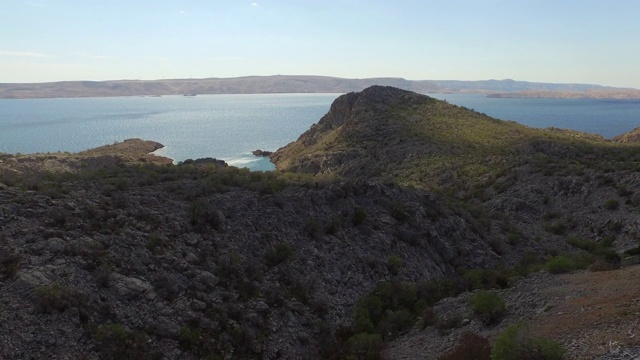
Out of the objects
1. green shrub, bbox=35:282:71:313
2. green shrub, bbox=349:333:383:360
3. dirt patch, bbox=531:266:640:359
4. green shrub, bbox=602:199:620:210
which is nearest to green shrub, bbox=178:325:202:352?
green shrub, bbox=35:282:71:313

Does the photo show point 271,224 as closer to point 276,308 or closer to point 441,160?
point 276,308

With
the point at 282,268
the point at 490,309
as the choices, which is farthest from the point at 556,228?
the point at 282,268

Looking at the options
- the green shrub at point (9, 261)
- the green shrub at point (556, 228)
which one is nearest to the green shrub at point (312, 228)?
the green shrub at point (9, 261)

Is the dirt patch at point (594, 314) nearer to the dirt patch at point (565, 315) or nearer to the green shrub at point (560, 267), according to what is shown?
the dirt patch at point (565, 315)

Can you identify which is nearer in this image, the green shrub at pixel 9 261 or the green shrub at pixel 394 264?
the green shrub at pixel 9 261

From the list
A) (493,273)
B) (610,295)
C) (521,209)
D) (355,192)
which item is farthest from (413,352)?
(521,209)

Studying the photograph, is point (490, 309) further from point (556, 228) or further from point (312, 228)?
point (556, 228)
